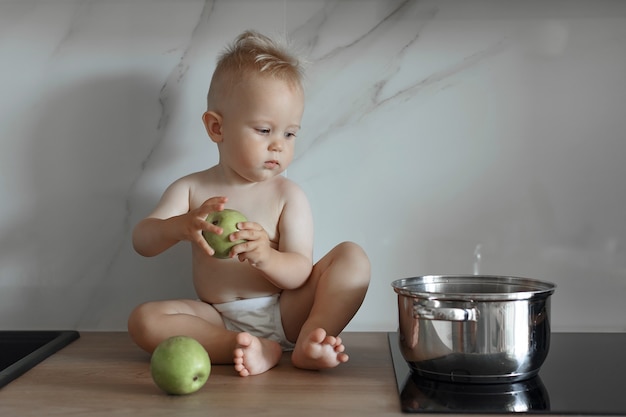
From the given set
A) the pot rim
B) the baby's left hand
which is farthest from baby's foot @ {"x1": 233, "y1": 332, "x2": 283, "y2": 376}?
the pot rim

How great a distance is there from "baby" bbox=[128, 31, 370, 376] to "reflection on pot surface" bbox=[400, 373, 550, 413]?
0.16 m

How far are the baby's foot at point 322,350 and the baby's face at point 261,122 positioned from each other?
0.33 m

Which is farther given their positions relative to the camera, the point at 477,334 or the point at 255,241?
the point at 255,241

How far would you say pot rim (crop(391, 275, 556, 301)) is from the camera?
106 centimetres

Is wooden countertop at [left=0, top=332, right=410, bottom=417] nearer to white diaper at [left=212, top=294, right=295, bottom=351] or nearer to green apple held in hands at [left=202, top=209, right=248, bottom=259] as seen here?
white diaper at [left=212, top=294, right=295, bottom=351]

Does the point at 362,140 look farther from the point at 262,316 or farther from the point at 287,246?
the point at 262,316

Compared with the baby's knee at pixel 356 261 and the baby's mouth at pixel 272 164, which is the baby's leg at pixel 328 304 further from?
the baby's mouth at pixel 272 164

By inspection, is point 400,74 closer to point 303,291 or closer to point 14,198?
point 303,291

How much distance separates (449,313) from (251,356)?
1.01 feet

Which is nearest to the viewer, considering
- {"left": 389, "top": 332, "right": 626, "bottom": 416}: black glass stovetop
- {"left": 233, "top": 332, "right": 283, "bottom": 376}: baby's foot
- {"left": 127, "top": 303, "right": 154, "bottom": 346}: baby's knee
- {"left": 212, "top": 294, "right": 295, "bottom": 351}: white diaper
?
{"left": 389, "top": 332, "right": 626, "bottom": 416}: black glass stovetop

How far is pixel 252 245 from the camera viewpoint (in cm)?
120

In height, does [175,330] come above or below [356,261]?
below

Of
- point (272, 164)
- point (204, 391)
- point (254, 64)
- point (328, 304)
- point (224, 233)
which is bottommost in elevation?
point (204, 391)

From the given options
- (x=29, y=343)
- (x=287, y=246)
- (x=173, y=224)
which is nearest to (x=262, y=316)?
(x=287, y=246)
